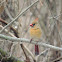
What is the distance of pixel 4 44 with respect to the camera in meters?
4.07

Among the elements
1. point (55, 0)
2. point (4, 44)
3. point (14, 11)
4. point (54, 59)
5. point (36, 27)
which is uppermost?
point (55, 0)

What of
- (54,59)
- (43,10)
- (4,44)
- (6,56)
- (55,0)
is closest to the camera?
(6,56)

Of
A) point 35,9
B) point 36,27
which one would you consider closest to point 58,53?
point 35,9

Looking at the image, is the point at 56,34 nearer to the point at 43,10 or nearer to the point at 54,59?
the point at 54,59

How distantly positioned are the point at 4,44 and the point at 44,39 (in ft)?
5.03

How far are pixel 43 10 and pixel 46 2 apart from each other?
1.31 m

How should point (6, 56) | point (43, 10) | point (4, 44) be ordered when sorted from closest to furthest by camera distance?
1. point (6, 56)
2. point (4, 44)
3. point (43, 10)

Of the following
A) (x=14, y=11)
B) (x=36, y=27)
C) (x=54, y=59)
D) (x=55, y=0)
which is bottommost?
(x=54, y=59)

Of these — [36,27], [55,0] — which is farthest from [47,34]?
[36,27]

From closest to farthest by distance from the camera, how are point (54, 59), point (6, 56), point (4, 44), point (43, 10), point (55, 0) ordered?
point (6, 56) < point (4, 44) < point (54, 59) < point (55, 0) < point (43, 10)

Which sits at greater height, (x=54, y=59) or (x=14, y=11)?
(x=14, y=11)

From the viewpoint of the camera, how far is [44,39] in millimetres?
5219

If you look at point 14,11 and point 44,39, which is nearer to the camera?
point 14,11

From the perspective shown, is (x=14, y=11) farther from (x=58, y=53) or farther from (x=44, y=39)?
(x=58, y=53)
